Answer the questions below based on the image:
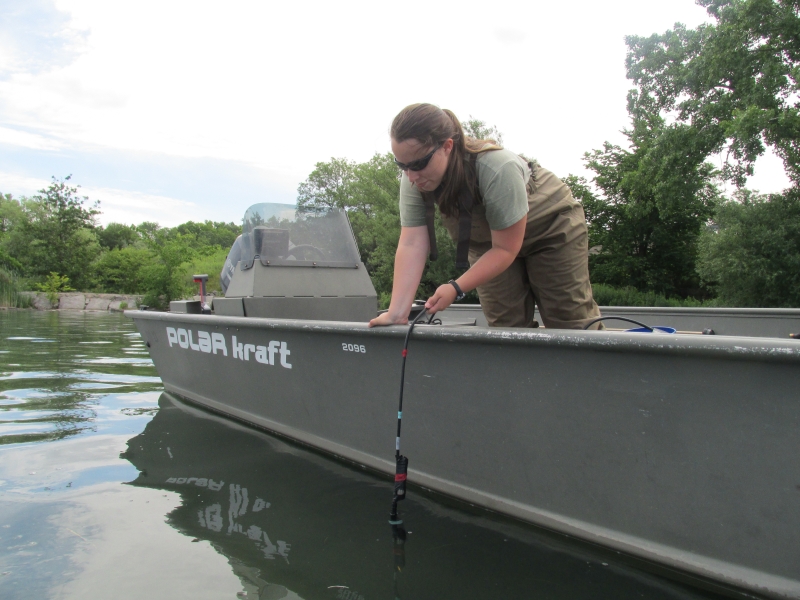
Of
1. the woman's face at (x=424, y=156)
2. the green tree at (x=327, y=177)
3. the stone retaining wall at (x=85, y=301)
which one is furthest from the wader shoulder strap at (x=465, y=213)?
the green tree at (x=327, y=177)

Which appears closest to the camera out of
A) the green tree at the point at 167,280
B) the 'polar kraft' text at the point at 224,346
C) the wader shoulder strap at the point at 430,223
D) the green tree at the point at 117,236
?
the wader shoulder strap at the point at 430,223

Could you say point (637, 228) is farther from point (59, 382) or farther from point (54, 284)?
point (54, 284)

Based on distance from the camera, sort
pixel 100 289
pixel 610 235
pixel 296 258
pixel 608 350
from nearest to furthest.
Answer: pixel 608 350, pixel 296 258, pixel 610 235, pixel 100 289

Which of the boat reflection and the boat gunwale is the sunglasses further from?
the boat reflection

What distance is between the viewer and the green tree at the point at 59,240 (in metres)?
30.8

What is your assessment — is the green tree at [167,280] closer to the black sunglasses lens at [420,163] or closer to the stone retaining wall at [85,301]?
the stone retaining wall at [85,301]

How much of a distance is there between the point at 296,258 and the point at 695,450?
344 cm

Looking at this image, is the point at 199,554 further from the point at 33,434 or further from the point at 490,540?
the point at 33,434

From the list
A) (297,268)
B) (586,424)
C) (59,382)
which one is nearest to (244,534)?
(586,424)

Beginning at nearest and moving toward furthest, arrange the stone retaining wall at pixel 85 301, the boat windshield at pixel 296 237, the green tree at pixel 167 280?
the boat windshield at pixel 296 237 → the stone retaining wall at pixel 85 301 → the green tree at pixel 167 280

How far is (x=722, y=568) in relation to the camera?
1711 millimetres

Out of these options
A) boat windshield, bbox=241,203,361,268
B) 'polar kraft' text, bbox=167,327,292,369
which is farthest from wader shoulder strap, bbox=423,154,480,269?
boat windshield, bbox=241,203,361,268

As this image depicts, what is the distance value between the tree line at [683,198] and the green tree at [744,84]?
0.10 feet

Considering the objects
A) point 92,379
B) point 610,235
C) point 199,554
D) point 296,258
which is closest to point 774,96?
point 610,235
